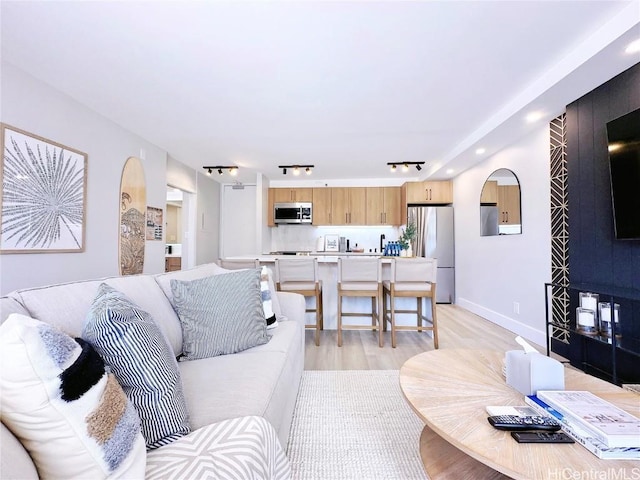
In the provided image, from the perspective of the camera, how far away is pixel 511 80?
7.64ft

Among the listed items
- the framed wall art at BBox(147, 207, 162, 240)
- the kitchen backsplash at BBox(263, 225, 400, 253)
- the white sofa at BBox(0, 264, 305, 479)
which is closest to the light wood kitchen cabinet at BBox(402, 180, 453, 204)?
the kitchen backsplash at BBox(263, 225, 400, 253)

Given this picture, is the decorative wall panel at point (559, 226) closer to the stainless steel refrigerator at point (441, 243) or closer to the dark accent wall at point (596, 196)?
the dark accent wall at point (596, 196)

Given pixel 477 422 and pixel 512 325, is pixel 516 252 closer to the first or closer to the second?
pixel 512 325

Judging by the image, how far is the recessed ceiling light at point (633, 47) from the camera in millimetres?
1736

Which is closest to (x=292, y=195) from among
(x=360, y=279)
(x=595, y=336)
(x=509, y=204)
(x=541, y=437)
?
(x=360, y=279)

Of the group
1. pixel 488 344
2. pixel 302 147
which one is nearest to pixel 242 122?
pixel 302 147

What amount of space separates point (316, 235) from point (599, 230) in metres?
4.47

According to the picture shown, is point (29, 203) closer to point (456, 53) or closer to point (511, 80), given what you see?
point (456, 53)

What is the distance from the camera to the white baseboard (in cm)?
303

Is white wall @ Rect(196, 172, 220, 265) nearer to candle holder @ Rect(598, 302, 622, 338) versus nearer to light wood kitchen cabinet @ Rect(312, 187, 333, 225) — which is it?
light wood kitchen cabinet @ Rect(312, 187, 333, 225)

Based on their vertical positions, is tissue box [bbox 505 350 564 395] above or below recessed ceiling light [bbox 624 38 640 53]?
below

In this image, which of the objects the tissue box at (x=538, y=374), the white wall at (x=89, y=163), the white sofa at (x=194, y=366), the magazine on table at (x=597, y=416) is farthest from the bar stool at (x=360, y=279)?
the white wall at (x=89, y=163)

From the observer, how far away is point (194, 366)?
4.44ft

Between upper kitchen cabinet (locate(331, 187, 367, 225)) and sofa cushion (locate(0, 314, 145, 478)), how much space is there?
17.3 ft
